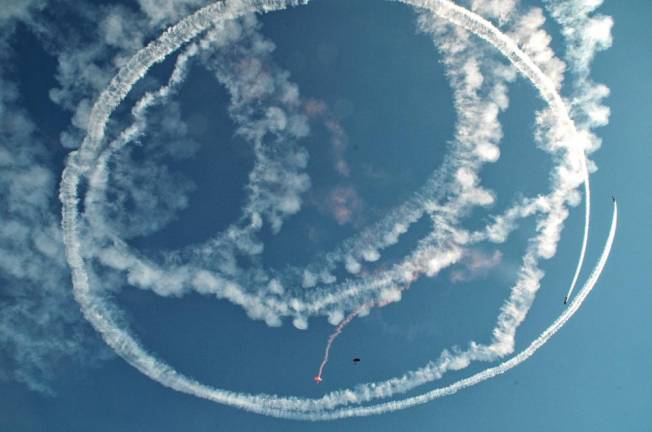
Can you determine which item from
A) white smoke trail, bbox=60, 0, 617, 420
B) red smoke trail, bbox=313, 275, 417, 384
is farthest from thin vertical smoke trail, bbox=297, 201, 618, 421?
red smoke trail, bbox=313, 275, 417, 384

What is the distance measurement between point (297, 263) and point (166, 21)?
28.2ft

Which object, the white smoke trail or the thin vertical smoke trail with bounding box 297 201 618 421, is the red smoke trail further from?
the thin vertical smoke trail with bounding box 297 201 618 421

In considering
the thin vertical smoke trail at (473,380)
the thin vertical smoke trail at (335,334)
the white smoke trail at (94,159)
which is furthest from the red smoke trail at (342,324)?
the thin vertical smoke trail at (473,380)

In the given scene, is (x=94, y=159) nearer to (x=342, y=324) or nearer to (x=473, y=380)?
(x=342, y=324)

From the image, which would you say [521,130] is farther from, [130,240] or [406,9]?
[130,240]

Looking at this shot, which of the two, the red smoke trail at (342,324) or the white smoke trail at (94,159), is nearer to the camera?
the white smoke trail at (94,159)

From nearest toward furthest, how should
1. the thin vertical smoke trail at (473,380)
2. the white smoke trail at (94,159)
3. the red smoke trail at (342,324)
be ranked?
the white smoke trail at (94,159) < the red smoke trail at (342,324) < the thin vertical smoke trail at (473,380)

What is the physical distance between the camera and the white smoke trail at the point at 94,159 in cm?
1546

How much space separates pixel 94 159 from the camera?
51.6 ft

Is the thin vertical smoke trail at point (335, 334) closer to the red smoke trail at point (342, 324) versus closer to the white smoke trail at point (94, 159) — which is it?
the red smoke trail at point (342, 324)

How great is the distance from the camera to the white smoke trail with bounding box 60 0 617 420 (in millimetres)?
15461

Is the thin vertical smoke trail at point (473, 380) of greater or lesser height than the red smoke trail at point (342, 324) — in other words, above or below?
below

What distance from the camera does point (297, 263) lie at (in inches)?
662

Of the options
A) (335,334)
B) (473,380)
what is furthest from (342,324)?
(473,380)
